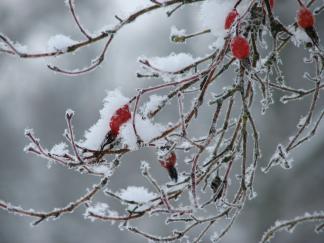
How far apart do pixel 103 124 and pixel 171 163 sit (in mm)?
186

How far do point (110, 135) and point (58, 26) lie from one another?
11.0 metres

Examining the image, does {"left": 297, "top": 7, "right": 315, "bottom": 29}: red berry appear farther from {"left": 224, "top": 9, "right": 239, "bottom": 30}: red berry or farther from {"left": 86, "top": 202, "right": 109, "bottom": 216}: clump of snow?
{"left": 86, "top": 202, "right": 109, "bottom": 216}: clump of snow

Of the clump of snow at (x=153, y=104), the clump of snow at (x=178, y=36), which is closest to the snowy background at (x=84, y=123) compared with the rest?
the clump of snow at (x=178, y=36)

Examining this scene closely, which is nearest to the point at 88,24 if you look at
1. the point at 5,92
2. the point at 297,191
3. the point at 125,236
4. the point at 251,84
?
the point at 5,92

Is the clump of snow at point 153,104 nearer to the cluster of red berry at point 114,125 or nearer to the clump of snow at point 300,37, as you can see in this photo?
the cluster of red berry at point 114,125

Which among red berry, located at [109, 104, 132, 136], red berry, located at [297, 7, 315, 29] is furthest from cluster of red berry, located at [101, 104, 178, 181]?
red berry, located at [297, 7, 315, 29]

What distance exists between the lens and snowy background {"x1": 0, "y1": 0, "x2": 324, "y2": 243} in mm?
8992

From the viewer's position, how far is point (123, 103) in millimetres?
1188

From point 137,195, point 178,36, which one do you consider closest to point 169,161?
point 137,195

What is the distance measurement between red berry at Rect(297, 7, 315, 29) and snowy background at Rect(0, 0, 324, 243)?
7148 millimetres

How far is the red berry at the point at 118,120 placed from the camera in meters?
1.15

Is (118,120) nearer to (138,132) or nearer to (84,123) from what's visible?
(138,132)

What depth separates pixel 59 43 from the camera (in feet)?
3.69

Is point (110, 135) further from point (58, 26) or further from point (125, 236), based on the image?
point (58, 26)
